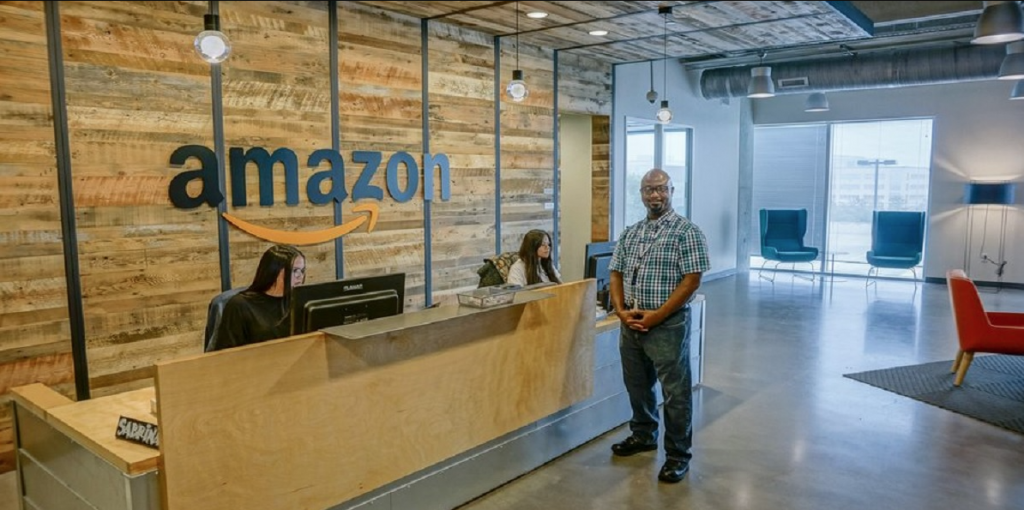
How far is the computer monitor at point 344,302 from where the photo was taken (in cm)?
263

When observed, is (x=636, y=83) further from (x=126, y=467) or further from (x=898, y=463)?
(x=126, y=467)

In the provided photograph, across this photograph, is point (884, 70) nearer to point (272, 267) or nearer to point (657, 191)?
point (657, 191)

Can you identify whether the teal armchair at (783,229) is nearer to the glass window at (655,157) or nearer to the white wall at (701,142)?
the white wall at (701,142)

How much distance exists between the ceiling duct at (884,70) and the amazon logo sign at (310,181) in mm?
5397

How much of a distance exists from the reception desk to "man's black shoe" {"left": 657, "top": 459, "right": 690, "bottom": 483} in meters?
0.59

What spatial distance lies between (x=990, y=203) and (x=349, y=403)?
969 centimetres

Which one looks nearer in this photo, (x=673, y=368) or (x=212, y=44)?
(x=212, y=44)

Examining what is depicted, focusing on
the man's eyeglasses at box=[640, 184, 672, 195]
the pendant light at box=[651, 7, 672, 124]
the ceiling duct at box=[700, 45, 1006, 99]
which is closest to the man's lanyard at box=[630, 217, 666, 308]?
the man's eyeglasses at box=[640, 184, 672, 195]

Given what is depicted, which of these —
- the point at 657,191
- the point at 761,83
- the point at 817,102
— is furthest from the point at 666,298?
the point at 817,102

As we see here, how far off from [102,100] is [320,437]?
254 centimetres

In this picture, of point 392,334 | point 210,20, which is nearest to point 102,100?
point 210,20

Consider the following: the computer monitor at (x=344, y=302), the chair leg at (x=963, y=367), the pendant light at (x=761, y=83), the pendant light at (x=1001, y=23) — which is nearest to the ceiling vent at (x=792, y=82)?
the pendant light at (x=761, y=83)

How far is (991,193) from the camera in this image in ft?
30.2

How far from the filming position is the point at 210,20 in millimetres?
3277
